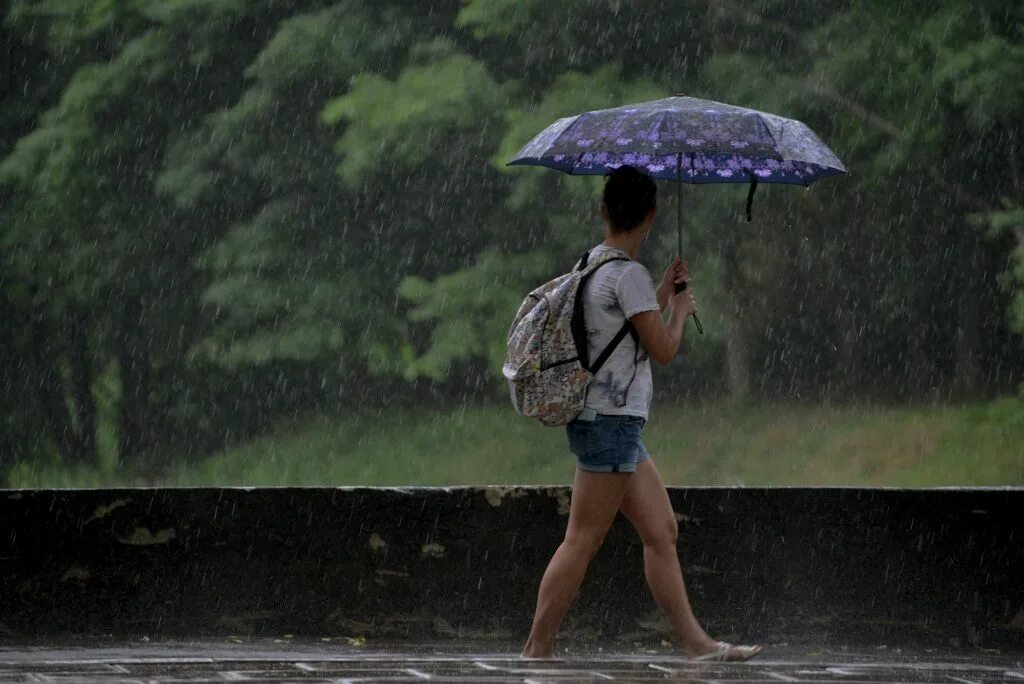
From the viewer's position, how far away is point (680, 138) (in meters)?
5.97

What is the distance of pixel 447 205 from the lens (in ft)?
94.2

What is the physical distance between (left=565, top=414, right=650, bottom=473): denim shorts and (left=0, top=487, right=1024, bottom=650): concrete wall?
1434 millimetres

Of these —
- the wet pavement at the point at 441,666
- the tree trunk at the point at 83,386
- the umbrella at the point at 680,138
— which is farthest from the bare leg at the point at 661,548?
the tree trunk at the point at 83,386

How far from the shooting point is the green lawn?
2553 centimetres

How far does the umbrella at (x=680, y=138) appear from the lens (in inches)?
234

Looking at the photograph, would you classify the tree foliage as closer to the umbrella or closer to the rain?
the rain

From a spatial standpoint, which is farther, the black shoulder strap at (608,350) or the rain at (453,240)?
the rain at (453,240)

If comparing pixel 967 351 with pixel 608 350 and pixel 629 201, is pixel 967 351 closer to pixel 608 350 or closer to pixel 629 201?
pixel 629 201

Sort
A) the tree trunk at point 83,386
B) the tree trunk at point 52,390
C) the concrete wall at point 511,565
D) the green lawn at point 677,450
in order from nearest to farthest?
the concrete wall at point 511,565 → the green lawn at point 677,450 → the tree trunk at point 52,390 → the tree trunk at point 83,386

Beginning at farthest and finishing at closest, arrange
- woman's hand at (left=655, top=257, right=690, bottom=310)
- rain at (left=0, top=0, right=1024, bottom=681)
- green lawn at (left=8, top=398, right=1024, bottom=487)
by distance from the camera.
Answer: green lawn at (left=8, top=398, right=1024, bottom=487), rain at (left=0, top=0, right=1024, bottom=681), woman's hand at (left=655, top=257, right=690, bottom=310)

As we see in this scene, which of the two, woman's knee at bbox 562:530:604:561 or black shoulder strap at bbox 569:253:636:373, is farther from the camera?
woman's knee at bbox 562:530:604:561

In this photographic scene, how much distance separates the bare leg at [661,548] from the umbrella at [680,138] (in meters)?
0.99

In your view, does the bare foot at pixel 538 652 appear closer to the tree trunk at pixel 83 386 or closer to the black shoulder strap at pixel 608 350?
the black shoulder strap at pixel 608 350

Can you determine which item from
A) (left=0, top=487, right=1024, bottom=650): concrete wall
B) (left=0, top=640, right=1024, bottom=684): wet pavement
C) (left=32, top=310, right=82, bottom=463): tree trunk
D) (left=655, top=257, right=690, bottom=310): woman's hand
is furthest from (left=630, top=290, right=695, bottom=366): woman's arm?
(left=32, top=310, right=82, bottom=463): tree trunk
